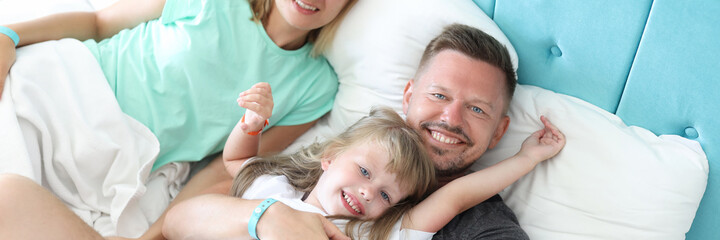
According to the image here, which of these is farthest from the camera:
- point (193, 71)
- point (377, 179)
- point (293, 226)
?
point (193, 71)

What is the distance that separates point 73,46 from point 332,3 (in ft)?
2.22

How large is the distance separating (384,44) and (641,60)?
0.64 meters

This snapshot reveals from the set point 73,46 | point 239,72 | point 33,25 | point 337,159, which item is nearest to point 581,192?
point 337,159

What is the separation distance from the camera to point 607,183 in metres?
1.29

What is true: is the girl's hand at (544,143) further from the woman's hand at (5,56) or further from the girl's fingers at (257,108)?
the woman's hand at (5,56)

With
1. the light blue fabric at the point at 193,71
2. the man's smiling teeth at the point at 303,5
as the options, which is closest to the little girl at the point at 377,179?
the light blue fabric at the point at 193,71

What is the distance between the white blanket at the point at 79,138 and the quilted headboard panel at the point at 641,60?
101cm

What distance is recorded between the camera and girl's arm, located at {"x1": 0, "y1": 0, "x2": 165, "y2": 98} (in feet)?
4.93

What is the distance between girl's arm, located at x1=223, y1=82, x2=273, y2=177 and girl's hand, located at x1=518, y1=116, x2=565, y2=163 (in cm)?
60

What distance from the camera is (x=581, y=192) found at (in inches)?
51.7

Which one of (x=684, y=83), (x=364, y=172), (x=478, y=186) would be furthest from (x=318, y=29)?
(x=684, y=83)

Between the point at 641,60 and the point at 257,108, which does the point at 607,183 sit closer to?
the point at 641,60

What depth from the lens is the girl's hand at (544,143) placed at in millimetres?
1345

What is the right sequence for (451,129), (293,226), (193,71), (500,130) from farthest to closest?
(193,71) → (500,130) → (451,129) → (293,226)
